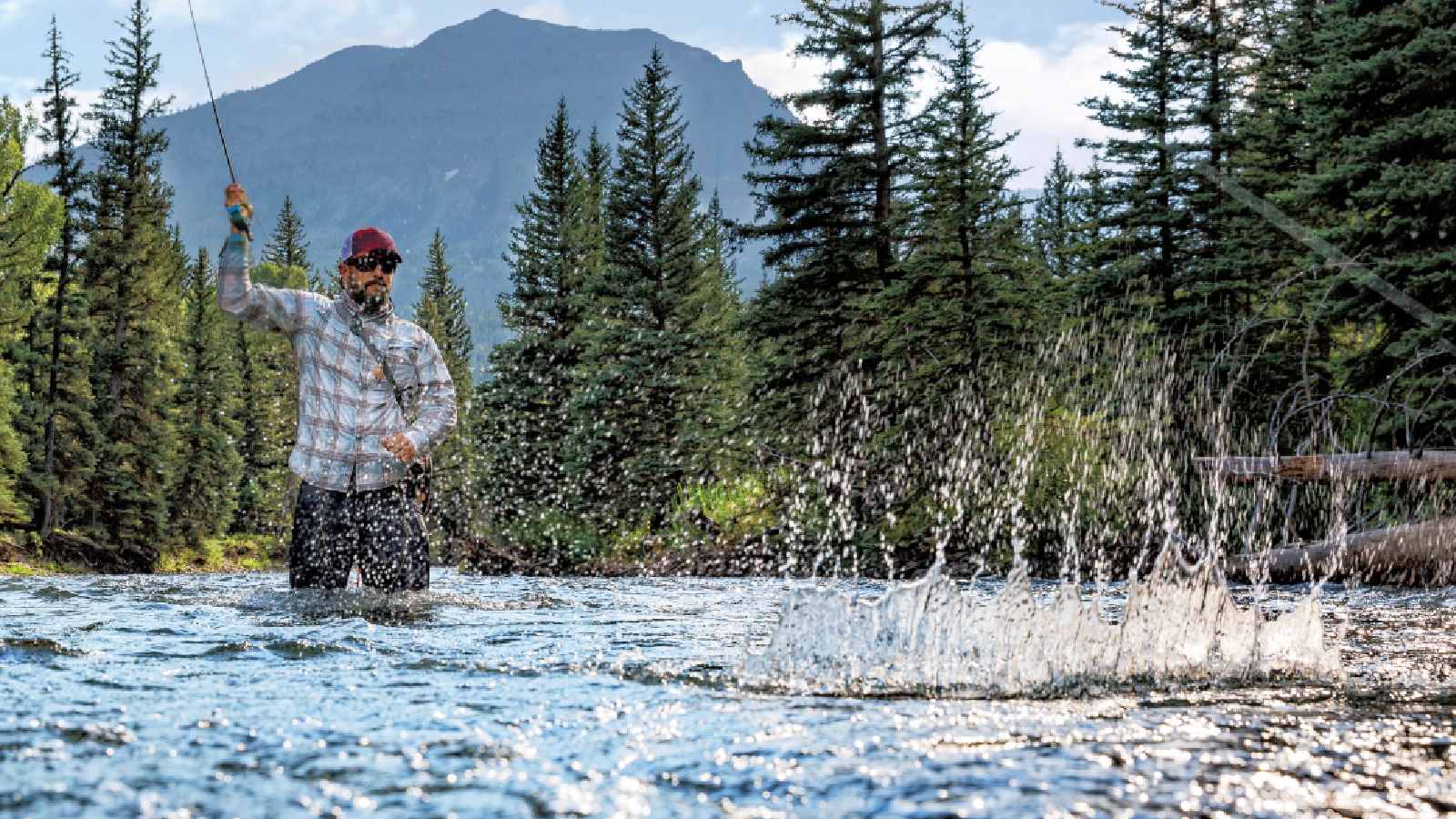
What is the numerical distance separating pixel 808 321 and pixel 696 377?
6987 millimetres

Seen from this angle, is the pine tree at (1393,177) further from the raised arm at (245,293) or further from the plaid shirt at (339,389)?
the raised arm at (245,293)

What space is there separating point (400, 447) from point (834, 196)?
21697 mm

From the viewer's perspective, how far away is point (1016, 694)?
17.5 ft

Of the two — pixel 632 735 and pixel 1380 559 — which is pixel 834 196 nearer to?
pixel 1380 559

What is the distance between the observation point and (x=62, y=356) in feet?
148

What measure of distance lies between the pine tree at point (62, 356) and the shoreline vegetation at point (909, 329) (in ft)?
0.52

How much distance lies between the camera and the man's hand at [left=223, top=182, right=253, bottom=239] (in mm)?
7546

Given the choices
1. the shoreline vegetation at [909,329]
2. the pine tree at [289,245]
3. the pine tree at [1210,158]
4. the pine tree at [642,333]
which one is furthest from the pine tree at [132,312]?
the pine tree at [1210,158]

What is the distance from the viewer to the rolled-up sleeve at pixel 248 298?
7.84 metres

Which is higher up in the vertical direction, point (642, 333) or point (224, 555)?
point (642, 333)

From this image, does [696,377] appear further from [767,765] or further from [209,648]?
[767,765]

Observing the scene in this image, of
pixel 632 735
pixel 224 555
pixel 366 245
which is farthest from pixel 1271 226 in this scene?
pixel 224 555

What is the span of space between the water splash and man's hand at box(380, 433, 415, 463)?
269 cm

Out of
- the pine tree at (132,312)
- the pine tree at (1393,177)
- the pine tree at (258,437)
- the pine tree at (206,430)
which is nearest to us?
the pine tree at (1393,177)
